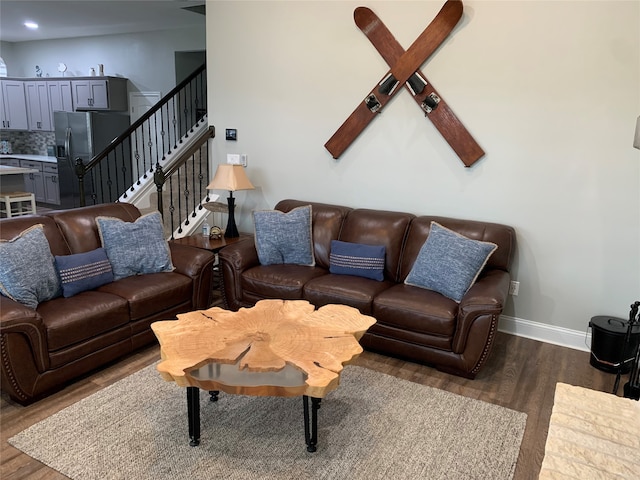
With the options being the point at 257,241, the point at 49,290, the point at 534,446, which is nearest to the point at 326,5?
the point at 257,241

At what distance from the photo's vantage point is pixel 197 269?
3.56 metres

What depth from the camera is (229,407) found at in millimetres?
2615

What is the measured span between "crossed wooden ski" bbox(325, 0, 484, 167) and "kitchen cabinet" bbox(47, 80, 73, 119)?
6.20 m

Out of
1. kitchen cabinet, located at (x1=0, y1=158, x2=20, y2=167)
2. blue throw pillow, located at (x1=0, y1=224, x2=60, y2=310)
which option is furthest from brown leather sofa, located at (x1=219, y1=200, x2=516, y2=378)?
kitchen cabinet, located at (x1=0, y1=158, x2=20, y2=167)

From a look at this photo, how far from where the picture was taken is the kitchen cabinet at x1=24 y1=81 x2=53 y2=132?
8.31 m

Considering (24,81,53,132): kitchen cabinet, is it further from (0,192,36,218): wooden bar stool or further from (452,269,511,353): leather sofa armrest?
(452,269,511,353): leather sofa armrest

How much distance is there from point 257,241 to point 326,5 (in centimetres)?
213

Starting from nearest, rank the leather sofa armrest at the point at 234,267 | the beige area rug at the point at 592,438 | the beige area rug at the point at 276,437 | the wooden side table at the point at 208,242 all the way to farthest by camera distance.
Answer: the beige area rug at the point at 592,438 → the beige area rug at the point at 276,437 → the leather sofa armrest at the point at 234,267 → the wooden side table at the point at 208,242

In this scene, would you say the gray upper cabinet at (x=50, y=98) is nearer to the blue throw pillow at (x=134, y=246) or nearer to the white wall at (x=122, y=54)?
the white wall at (x=122, y=54)

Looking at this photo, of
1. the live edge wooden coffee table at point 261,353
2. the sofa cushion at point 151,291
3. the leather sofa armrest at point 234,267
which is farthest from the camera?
the leather sofa armrest at point 234,267

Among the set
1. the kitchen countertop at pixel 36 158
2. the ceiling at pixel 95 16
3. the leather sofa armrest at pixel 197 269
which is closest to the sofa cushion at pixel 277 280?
the leather sofa armrest at pixel 197 269

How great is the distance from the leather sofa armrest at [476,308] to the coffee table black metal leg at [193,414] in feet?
5.33

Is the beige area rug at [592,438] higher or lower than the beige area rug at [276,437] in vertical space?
higher

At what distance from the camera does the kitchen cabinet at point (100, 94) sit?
7551mm
